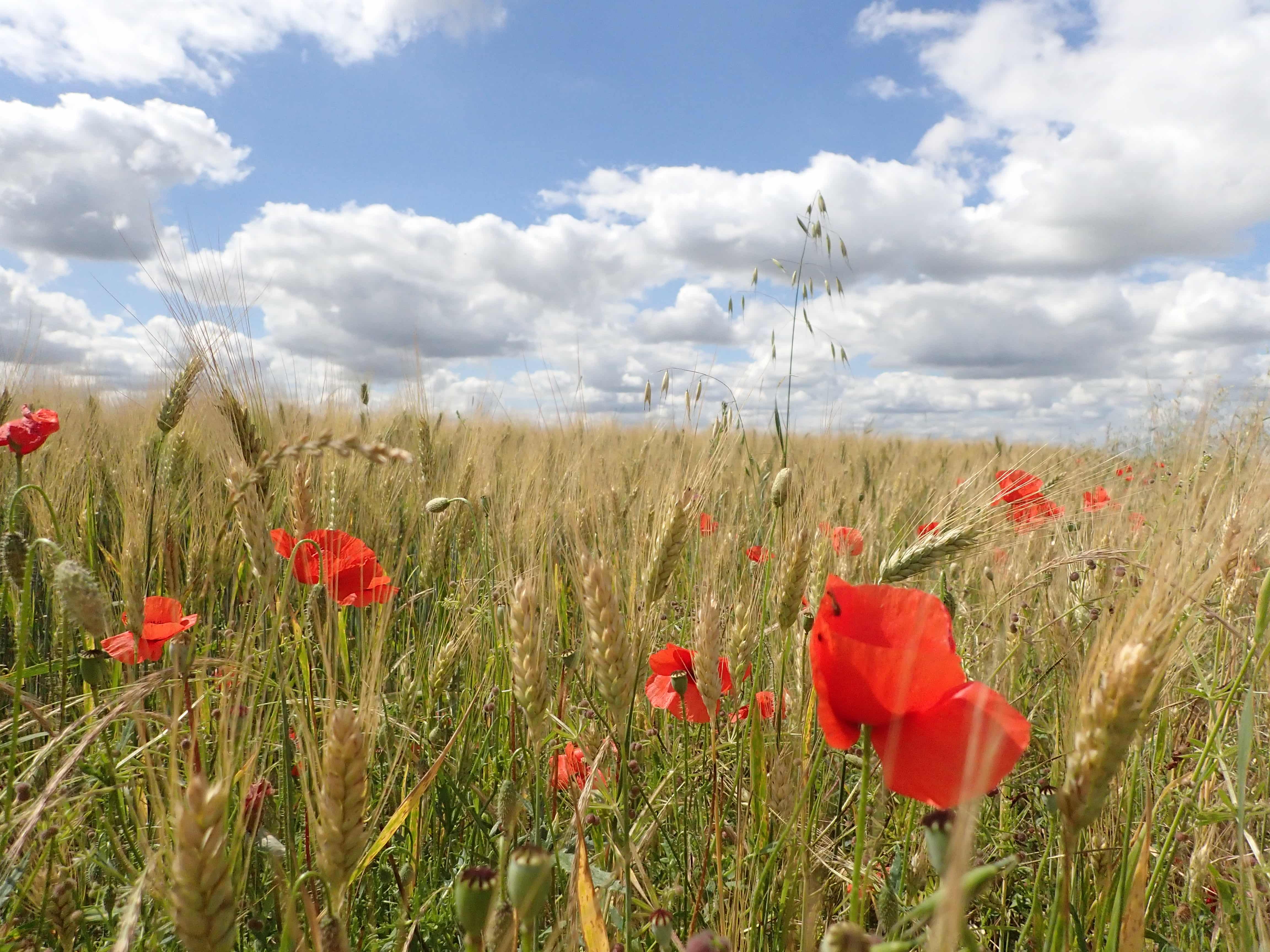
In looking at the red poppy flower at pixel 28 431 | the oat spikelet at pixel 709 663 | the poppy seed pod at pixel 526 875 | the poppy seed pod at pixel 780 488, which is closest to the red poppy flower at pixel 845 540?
the poppy seed pod at pixel 780 488

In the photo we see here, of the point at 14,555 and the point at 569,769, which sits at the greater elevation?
the point at 14,555

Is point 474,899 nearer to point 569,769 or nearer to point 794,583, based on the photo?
point 794,583

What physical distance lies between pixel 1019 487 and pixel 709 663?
0.77 metres

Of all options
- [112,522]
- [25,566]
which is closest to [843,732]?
[25,566]

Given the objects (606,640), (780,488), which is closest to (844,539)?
(780,488)

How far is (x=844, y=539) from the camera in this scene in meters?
1.39

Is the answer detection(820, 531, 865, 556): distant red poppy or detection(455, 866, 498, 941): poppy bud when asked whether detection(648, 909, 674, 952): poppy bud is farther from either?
detection(820, 531, 865, 556): distant red poppy

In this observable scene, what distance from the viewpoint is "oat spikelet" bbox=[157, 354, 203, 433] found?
167 cm

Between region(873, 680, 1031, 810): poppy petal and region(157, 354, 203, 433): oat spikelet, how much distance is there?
1.63 metres

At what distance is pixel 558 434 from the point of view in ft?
9.62

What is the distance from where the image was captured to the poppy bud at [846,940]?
402 mm

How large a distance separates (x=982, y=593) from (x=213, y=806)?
221cm

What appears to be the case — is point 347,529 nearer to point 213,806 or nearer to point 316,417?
point 213,806

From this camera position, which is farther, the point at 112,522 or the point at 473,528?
the point at 112,522
